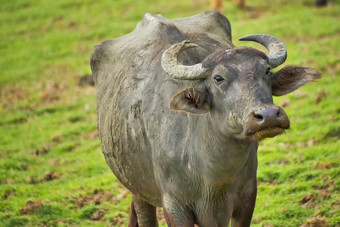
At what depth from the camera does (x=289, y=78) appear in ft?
18.6

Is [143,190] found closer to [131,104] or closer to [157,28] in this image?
[131,104]

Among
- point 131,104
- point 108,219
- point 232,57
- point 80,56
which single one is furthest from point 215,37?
point 80,56

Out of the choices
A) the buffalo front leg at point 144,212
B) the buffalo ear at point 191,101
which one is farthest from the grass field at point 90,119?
the buffalo ear at point 191,101

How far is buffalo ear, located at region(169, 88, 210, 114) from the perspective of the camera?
216 inches

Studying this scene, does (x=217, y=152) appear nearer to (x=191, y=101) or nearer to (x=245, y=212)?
(x=191, y=101)

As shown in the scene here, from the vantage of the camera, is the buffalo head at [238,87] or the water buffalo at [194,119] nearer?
the buffalo head at [238,87]

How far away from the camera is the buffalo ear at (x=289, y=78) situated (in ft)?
18.5

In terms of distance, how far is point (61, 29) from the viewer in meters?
19.6

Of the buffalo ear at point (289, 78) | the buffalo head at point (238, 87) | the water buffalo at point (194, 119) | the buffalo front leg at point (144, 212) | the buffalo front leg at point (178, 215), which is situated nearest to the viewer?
the buffalo head at point (238, 87)

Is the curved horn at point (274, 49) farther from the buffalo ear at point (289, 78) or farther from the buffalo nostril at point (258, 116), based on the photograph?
the buffalo nostril at point (258, 116)

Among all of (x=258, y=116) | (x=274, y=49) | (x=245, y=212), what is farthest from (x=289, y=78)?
(x=245, y=212)

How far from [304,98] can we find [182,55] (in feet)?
19.4

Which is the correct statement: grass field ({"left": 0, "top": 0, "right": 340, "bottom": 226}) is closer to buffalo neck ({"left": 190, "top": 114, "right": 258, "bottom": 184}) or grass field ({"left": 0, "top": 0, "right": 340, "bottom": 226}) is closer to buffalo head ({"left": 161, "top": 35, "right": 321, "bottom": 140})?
buffalo neck ({"left": 190, "top": 114, "right": 258, "bottom": 184})

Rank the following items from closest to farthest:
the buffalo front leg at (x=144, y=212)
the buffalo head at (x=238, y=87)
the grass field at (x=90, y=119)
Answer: the buffalo head at (x=238, y=87)
the buffalo front leg at (x=144, y=212)
the grass field at (x=90, y=119)
